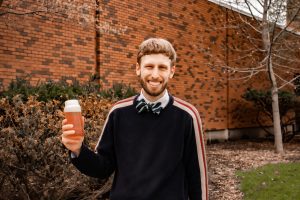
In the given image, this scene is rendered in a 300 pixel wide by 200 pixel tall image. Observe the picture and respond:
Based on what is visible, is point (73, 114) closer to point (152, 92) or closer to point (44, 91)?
point (152, 92)

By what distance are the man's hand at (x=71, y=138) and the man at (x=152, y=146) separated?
0.03 metres

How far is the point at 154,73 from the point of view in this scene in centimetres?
203

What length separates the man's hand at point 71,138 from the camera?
1786 millimetres

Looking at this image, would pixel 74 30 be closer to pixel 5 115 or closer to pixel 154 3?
pixel 154 3

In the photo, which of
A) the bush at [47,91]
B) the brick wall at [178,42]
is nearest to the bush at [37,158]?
the bush at [47,91]

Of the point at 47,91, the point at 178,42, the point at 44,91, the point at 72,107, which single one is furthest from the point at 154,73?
the point at 178,42

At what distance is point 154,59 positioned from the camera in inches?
81.0

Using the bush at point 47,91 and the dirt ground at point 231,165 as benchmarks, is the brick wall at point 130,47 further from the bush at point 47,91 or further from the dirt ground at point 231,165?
the dirt ground at point 231,165

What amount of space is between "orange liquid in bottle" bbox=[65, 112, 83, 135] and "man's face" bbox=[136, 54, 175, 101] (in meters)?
0.44

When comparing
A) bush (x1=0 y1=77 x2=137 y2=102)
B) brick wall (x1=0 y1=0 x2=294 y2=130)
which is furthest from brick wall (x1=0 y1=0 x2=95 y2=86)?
bush (x1=0 y1=77 x2=137 y2=102)

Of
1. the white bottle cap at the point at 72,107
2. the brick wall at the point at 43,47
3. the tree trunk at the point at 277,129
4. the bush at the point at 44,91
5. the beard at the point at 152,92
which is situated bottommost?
the tree trunk at the point at 277,129

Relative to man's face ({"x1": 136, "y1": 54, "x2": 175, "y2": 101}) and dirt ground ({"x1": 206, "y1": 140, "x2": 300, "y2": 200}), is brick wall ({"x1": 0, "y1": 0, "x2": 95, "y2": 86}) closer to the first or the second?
dirt ground ({"x1": 206, "y1": 140, "x2": 300, "y2": 200})

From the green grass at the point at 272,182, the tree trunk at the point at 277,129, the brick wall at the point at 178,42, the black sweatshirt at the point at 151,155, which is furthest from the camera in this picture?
the tree trunk at the point at 277,129

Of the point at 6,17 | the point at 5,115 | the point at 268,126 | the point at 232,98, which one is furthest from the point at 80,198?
the point at 268,126
